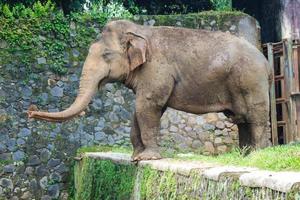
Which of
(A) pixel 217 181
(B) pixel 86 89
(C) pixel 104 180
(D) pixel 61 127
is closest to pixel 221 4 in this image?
(D) pixel 61 127

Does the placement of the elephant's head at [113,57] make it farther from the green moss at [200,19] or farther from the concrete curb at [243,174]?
the green moss at [200,19]

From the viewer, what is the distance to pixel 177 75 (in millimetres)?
6832

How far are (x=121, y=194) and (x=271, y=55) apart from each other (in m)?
5.61

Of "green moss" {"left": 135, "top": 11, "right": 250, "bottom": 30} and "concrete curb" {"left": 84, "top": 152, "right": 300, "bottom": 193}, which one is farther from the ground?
"green moss" {"left": 135, "top": 11, "right": 250, "bottom": 30}

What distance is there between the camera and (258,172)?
409 centimetres

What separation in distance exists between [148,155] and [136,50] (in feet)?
3.73

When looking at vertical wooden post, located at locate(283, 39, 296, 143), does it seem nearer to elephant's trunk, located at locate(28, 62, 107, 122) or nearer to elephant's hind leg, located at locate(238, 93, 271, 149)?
elephant's hind leg, located at locate(238, 93, 271, 149)

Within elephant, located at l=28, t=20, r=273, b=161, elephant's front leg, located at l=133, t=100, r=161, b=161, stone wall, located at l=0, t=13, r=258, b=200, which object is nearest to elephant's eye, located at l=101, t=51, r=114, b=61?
elephant, located at l=28, t=20, r=273, b=161

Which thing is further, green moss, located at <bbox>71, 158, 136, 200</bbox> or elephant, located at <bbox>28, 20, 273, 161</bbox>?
green moss, located at <bbox>71, 158, 136, 200</bbox>

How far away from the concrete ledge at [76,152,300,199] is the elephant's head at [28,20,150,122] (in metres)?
0.99

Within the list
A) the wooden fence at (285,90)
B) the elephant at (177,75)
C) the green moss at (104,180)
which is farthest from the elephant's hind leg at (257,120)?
the wooden fence at (285,90)

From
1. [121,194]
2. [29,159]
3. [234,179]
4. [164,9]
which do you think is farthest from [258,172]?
[164,9]

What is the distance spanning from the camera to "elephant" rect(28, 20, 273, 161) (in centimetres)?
673

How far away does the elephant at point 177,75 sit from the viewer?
22.1ft
